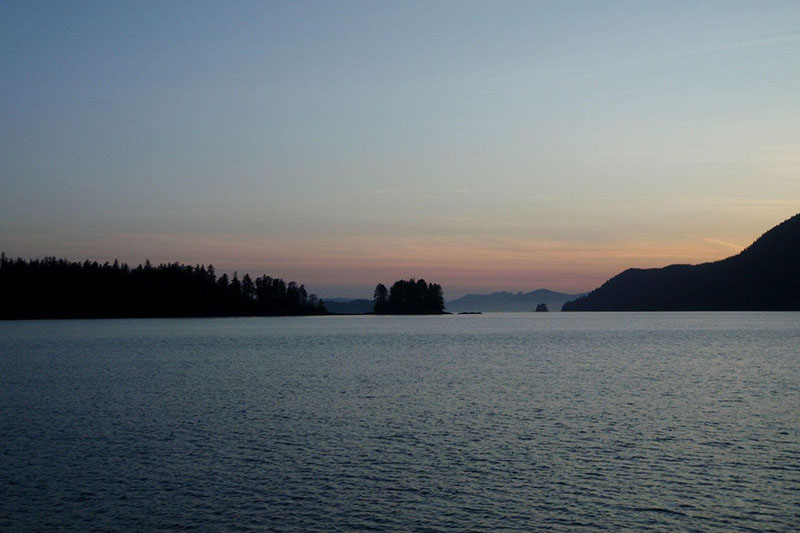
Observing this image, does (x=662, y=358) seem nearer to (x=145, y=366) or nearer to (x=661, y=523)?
(x=145, y=366)

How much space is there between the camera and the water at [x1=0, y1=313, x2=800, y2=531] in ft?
86.0

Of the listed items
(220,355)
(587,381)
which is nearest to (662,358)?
(587,381)

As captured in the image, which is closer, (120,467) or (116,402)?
(120,467)

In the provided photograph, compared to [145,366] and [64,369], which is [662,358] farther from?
[64,369]

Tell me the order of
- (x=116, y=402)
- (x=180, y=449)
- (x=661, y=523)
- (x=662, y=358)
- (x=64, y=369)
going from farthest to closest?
(x=662, y=358), (x=64, y=369), (x=116, y=402), (x=180, y=449), (x=661, y=523)

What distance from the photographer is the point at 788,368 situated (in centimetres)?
8381

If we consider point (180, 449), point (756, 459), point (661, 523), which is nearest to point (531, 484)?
point (661, 523)

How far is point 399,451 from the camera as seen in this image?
36.5 meters

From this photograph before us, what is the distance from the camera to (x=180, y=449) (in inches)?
1464

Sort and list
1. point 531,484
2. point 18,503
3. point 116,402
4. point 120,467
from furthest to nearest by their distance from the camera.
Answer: point 116,402
point 120,467
point 531,484
point 18,503

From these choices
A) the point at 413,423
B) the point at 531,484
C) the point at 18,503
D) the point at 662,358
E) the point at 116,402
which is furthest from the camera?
the point at 662,358

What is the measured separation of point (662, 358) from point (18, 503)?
93.5 meters

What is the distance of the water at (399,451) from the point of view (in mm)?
26219

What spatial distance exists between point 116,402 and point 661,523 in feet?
145
